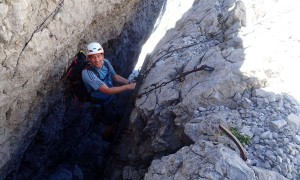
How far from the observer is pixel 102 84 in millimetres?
7211

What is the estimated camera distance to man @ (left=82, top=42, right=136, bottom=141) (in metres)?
7.17

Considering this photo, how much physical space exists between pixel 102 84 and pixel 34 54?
5.77ft

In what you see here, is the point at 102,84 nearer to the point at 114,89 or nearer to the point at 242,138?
the point at 114,89

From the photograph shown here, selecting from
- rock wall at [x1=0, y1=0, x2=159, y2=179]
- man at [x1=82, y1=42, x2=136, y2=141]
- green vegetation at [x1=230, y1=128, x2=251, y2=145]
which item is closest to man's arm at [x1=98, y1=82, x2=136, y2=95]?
man at [x1=82, y1=42, x2=136, y2=141]

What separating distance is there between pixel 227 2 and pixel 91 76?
4450 millimetres

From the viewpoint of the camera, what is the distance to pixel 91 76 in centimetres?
717

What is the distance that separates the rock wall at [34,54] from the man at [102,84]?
67 cm

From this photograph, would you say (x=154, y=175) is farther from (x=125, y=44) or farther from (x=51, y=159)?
(x=125, y=44)

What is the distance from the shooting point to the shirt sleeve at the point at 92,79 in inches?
282

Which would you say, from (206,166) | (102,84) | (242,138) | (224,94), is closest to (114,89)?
(102,84)

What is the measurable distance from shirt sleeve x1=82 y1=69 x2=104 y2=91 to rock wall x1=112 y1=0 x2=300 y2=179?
3.45 ft

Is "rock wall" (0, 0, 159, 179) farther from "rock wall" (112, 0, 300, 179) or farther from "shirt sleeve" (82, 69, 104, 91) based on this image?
"rock wall" (112, 0, 300, 179)

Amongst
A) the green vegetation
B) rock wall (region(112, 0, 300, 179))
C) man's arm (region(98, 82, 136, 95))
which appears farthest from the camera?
man's arm (region(98, 82, 136, 95))

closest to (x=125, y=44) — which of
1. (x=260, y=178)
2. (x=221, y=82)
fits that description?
(x=221, y=82)
